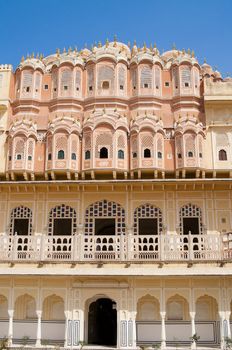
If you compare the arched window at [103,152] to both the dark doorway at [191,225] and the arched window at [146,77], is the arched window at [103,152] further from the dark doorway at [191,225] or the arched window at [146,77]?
the dark doorway at [191,225]

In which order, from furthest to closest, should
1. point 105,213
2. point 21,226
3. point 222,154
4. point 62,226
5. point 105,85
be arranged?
point 62,226, point 21,226, point 105,85, point 222,154, point 105,213

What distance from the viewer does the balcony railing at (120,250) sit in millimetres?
18812

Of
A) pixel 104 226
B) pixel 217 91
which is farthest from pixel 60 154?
pixel 217 91

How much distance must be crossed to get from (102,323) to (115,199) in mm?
6651

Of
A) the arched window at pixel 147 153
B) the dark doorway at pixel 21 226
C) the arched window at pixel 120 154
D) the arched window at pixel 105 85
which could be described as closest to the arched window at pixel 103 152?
the arched window at pixel 120 154

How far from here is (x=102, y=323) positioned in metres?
23.4

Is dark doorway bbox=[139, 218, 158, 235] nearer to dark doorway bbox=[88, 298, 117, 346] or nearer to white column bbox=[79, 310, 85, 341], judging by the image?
dark doorway bbox=[88, 298, 117, 346]

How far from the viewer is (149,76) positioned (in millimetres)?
23344

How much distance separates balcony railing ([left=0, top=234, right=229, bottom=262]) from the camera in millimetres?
18812

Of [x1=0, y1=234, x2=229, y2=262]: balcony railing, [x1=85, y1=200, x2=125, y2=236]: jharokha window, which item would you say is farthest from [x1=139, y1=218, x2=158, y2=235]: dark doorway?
[x1=0, y1=234, x2=229, y2=262]: balcony railing

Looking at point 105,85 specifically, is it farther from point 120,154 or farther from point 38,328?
point 38,328

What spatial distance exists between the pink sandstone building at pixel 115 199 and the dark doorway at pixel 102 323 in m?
0.10

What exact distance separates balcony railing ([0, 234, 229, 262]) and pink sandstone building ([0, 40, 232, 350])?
0.06 metres

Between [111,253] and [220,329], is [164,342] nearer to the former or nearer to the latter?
[220,329]
